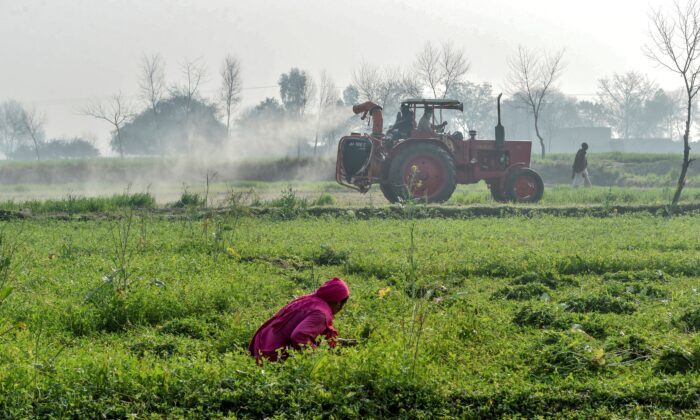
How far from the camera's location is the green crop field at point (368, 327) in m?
5.21

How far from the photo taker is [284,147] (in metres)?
56.2

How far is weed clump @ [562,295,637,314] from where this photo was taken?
779 cm

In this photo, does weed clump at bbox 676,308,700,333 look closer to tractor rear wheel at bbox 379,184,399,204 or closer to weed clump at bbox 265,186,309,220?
weed clump at bbox 265,186,309,220

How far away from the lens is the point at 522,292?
28.5ft

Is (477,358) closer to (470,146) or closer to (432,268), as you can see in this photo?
(432,268)

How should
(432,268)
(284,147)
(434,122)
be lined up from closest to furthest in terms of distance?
(432,268)
(434,122)
(284,147)

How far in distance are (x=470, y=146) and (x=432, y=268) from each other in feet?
36.2

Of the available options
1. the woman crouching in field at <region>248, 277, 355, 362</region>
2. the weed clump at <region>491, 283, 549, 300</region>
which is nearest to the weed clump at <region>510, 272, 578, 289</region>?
the weed clump at <region>491, 283, 549, 300</region>

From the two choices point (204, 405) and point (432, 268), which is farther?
point (432, 268)

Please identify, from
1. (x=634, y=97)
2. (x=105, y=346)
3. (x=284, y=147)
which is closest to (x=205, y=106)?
(x=284, y=147)

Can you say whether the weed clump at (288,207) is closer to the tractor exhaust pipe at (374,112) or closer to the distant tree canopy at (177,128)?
the tractor exhaust pipe at (374,112)

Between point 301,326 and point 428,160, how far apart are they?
45.2 ft

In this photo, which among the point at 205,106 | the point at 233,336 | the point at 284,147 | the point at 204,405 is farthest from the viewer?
the point at 205,106

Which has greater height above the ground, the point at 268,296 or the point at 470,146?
the point at 470,146
